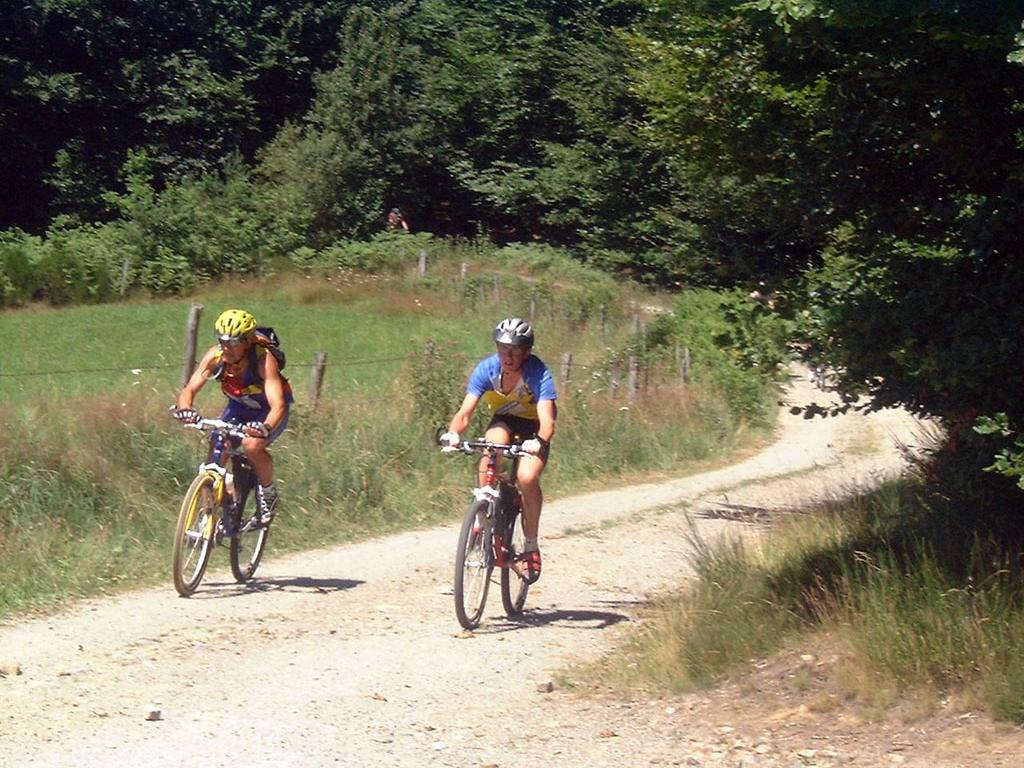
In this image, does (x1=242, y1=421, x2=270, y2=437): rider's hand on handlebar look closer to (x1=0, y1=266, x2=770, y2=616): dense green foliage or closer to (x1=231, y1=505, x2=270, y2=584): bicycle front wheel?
(x1=231, y1=505, x2=270, y2=584): bicycle front wheel

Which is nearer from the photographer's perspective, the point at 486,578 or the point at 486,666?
the point at 486,666

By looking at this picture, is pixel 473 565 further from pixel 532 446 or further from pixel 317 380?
pixel 317 380

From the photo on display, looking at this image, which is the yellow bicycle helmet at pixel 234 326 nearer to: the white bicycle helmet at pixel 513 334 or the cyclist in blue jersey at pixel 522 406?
the cyclist in blue jersey at pixel 522 406

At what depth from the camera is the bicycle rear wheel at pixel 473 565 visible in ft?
26.9

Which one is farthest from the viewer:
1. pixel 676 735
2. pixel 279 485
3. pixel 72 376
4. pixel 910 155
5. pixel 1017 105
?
pixel 72 376

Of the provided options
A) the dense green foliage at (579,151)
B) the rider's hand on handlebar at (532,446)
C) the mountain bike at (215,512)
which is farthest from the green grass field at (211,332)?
the rider's hand on handlebar at (532,446)

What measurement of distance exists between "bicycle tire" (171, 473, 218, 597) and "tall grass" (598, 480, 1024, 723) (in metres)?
2.94

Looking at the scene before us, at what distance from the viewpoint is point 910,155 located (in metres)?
8.27

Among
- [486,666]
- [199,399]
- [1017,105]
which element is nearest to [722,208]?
[1017,105]

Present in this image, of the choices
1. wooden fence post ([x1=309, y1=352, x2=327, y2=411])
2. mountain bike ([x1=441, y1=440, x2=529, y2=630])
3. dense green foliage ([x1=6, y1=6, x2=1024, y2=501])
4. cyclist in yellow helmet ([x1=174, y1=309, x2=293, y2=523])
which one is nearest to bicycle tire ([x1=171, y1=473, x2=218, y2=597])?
cyclist in yellow helmet ([x1=174, y1=309, x2=293, y2=523])

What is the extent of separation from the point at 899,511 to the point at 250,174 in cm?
3872

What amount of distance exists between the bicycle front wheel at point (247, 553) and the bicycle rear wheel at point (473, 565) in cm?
183

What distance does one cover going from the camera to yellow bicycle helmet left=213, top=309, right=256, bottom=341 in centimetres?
906

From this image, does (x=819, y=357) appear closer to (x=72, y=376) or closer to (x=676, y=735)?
(x=676, y=735)
